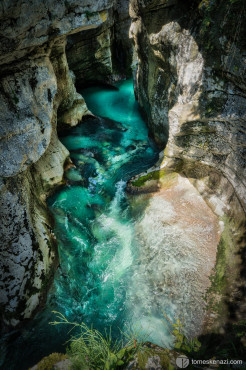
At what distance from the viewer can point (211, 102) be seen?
615 centimetres

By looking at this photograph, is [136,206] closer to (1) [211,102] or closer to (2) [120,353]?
(1) [211,102]

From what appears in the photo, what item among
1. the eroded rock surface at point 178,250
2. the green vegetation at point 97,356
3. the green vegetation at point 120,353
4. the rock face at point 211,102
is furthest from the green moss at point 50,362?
the rock face at point 211,102

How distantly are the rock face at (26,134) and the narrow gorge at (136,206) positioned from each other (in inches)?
1.1

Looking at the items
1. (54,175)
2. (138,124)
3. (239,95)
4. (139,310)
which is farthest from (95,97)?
(139,310)

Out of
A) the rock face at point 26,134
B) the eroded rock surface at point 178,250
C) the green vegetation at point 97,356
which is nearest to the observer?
the green vegetation at point 97,356

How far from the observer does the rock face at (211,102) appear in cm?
525

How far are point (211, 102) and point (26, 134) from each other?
5.00 metres

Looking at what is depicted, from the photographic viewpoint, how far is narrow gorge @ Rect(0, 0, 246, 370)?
5.03m

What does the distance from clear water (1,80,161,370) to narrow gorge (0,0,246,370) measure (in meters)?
0.03

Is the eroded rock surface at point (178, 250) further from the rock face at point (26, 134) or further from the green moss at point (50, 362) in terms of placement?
the rock face at point (26, 134)

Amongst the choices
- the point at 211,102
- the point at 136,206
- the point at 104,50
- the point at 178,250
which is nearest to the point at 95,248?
the point at 136,206

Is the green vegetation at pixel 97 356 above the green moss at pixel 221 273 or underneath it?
above

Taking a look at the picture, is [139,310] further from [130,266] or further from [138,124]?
[138,124]

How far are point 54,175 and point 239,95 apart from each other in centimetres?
630
